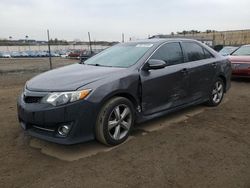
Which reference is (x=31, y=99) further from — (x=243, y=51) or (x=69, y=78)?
(x=243, y=51)

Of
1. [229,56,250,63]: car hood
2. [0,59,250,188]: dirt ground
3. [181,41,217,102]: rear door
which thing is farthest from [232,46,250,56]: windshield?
[0,59,250,188]: dirt ground

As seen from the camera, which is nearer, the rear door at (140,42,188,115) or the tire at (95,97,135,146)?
the tire at (95,97,135,146)

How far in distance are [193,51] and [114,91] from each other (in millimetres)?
2492

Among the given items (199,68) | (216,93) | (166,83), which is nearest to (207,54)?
(199,68)

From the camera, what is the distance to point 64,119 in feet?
12.6

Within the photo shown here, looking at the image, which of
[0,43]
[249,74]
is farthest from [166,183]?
[0,43]

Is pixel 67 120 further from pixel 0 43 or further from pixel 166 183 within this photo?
pixel 0 43

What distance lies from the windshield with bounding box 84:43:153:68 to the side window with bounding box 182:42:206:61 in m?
0.98

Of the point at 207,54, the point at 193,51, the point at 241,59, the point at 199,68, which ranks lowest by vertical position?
the point at 241,59

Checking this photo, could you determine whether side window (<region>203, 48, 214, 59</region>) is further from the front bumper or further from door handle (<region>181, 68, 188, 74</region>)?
the front bumper

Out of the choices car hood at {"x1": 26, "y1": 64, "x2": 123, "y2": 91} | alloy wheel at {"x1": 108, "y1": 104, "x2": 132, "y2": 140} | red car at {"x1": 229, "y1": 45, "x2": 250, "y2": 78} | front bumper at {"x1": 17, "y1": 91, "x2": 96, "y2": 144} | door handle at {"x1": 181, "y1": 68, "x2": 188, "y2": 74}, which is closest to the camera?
front bumper at {"x1": 17, "y1": 91, "x2": 96, "y2": 144}

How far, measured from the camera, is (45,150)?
169 inches

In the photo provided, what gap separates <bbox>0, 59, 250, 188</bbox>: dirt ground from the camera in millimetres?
3391

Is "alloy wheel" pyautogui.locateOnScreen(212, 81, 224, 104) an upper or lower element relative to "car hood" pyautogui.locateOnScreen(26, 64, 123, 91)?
lower
